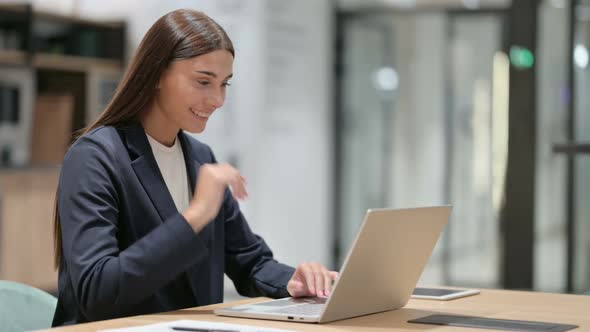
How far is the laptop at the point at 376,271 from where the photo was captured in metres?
1.74

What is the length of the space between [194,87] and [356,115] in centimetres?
627

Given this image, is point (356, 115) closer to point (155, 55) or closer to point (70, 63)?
point (70, 63)

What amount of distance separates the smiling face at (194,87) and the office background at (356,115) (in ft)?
13.3

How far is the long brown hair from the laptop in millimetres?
519

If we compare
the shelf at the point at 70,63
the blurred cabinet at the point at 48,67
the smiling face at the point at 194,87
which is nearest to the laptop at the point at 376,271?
the smiling face at the point at 194,87

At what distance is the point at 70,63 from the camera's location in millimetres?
7156

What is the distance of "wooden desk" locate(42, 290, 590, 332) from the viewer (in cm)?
174

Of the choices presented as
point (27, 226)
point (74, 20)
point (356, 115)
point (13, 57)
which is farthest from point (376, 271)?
point (356, 115)

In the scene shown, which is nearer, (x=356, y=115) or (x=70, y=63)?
(x=70, y=63)

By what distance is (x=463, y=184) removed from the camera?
8086 millimetres

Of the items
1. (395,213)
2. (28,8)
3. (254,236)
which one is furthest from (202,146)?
(28,8)

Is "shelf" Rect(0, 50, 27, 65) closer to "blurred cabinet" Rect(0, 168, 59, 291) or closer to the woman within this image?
"blurred cabinet" Rect(0, 168, 59, 291)

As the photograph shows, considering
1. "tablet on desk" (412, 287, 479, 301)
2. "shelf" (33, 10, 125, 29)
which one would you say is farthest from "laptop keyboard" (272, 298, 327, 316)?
"shelf" (33, 10, 125, 29)

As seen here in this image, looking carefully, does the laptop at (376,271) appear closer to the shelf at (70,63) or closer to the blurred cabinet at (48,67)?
the blurred cabinet at (48,67)
